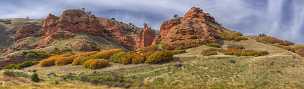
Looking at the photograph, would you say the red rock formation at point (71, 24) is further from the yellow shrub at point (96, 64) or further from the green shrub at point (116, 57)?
the yellow shrub at point (96, 64)

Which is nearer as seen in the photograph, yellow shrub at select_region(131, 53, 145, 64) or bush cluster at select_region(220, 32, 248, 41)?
yellow shrub at select_region(131, 53, 145, 64)

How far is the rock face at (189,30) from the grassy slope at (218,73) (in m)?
12.4

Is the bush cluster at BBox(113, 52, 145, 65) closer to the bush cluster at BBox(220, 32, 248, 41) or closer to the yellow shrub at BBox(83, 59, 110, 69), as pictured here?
the yellow shrub at BBox(83, 59, 110, 69)

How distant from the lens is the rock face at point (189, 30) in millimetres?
82312

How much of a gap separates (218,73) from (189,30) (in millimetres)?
27325

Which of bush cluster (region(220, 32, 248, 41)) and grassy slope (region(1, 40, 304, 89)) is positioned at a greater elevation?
bush cluster (region(220, 32, 248, 41))

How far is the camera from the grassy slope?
54812mm

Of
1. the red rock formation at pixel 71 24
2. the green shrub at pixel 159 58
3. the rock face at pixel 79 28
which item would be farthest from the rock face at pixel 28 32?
the green shrub at pixel 159 58

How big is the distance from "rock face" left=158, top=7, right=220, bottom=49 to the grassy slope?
1238 centimetres

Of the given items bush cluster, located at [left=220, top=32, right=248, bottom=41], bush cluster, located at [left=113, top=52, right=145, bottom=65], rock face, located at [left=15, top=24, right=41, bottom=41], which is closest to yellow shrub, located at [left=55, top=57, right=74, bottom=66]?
bush cluster, located at [left=113, top=52, right=145, bottom=65]

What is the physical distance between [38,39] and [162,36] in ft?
170

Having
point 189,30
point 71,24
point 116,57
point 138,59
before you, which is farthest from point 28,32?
point 138,59

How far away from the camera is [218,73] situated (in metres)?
58.6

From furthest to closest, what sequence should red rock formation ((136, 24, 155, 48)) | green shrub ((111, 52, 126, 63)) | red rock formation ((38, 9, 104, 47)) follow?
red rock formation ((38, 9, 104, 47)), red rock formation ((136, 24, 155, 48)), green shrub ((111, 52, 126, 63))
